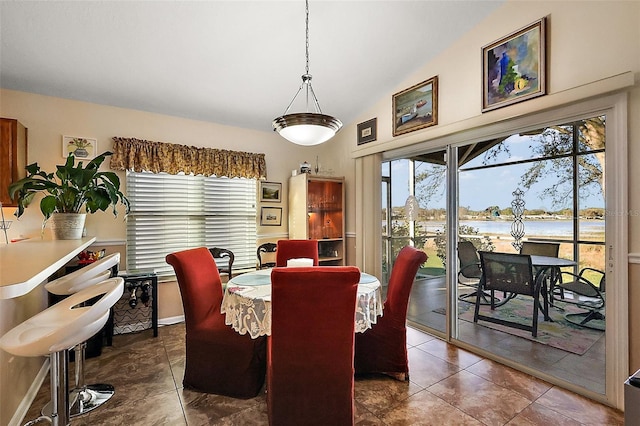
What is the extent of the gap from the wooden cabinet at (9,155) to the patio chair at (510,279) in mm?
4322

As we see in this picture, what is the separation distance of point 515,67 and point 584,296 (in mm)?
1931

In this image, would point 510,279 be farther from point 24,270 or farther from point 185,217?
point 185,217

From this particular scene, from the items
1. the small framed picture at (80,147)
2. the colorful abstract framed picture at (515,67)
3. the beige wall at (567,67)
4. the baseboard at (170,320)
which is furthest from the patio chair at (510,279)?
the small framed picture at (80,147)

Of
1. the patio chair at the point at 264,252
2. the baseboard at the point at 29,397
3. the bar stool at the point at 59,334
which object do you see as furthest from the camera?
the patio chair at the point at 264,252

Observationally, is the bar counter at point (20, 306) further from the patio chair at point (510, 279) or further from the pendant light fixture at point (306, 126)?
the patio chair at point (510, 279)

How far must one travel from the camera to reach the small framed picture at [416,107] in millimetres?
3174

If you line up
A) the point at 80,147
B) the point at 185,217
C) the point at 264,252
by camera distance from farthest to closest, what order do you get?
the point at 264,252
the point at 185,217
the point at 80,147

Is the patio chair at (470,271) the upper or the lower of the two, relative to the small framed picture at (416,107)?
lower

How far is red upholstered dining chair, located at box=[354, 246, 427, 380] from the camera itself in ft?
7.80

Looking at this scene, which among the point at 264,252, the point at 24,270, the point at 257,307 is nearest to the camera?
the point at 24,270

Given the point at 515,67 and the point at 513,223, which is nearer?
the point at 515,67

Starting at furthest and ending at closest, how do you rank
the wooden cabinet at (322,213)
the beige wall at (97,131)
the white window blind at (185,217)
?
the wooden cabinet at (322,213)
the white window blind at (185,217)
the beige wall at (97,131)

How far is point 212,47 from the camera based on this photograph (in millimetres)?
2695

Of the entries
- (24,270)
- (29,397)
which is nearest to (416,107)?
(24,270)
